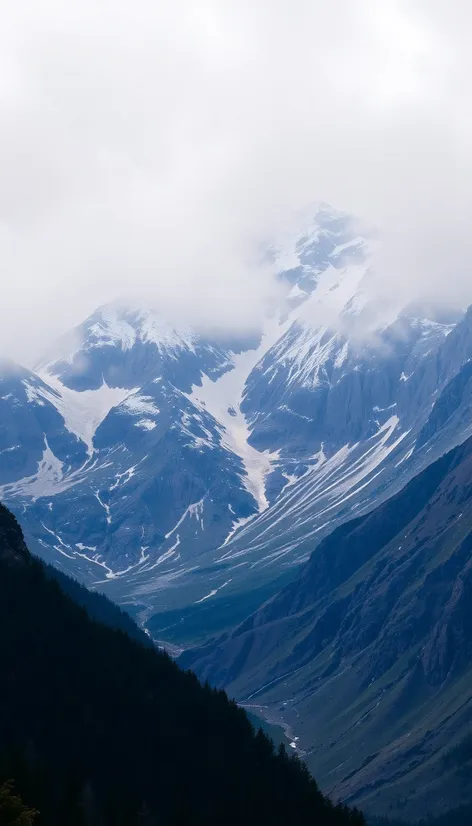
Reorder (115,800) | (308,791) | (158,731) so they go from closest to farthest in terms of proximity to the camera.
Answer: (115,800) → (158,731) → (308,791)

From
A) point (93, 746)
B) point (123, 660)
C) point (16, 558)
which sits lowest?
point (93, 746)

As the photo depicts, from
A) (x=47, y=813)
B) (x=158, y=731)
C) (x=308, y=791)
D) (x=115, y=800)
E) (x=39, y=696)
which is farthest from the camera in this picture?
(x=308, y=791)

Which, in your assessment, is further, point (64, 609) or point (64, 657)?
point (64, 609)

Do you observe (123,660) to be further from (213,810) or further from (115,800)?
(115,800)

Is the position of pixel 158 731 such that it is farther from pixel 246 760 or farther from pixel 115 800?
pixel 115 800

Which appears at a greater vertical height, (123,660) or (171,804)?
(123,660)

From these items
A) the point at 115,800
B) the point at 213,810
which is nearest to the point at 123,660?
the point at 213,810
